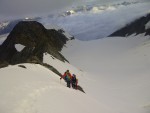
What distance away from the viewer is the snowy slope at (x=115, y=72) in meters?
40.1

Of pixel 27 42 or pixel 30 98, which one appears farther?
pixel 27 42

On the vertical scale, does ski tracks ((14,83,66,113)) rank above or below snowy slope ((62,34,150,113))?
below

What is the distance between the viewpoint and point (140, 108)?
120 feet

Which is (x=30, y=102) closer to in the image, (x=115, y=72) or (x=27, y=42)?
(x=27, y=42)

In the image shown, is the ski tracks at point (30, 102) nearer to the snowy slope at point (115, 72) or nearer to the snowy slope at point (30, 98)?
the snowy slope at point (30, 98)

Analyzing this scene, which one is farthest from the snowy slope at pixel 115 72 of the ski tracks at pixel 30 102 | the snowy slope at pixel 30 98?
the ski tracks at pixel 30 102

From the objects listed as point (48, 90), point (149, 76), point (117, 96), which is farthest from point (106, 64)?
point (48, 90)

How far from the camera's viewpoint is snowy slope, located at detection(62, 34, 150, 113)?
132ft

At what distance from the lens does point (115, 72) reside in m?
76.8

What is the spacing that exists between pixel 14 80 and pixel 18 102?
13.8 feet

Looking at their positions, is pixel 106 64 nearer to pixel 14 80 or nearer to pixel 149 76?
pixel 149 76

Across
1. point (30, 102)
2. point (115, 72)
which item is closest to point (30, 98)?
point (30, 102)

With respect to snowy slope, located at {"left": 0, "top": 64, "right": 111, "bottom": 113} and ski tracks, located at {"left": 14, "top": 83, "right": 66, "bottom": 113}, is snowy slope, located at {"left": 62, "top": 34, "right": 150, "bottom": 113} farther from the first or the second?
ski tracks, located at {"left": 14, "top": 83, "right": 66, "bottom": 113}

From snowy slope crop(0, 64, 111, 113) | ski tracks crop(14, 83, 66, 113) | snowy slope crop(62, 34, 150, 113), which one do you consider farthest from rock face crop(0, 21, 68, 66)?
ski tracks crop(14, 83, 66, 113)
